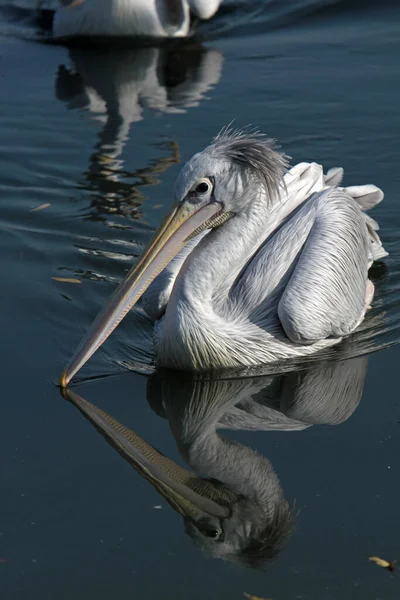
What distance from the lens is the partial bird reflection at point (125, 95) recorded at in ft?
24.8

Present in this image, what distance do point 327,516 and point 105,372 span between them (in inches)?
60.5

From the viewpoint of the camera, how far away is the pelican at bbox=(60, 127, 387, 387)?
5105 mm

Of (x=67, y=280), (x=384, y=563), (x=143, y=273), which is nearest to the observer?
(x=384, y=563)

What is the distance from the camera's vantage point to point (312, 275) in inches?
214

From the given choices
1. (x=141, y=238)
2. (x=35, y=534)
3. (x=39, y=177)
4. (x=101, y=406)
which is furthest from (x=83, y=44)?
(x=35, y=534)

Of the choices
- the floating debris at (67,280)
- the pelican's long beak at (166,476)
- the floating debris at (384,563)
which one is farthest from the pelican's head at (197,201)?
the floating debris at (384,563)

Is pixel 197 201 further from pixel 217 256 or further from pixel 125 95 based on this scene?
pixel 125 95

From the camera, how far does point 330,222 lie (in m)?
5.77

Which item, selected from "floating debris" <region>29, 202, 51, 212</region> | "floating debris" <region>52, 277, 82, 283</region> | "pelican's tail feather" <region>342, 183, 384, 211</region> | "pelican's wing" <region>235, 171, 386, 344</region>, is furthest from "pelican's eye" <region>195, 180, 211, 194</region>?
"floating debris" <region>29, 202, 51, 212</region>

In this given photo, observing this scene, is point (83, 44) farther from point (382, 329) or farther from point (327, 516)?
point (327, 516)

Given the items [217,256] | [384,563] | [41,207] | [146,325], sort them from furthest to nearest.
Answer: [41,207]
[146,325]
[217,256]
[384,563]

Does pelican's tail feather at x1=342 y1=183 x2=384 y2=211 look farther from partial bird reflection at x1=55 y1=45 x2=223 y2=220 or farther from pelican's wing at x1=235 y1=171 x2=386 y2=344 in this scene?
partial bird reflection at x1=55 y1=45 x2=223 y2=220

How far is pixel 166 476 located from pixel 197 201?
128cm

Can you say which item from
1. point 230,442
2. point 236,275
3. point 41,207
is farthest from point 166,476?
point 41,207
